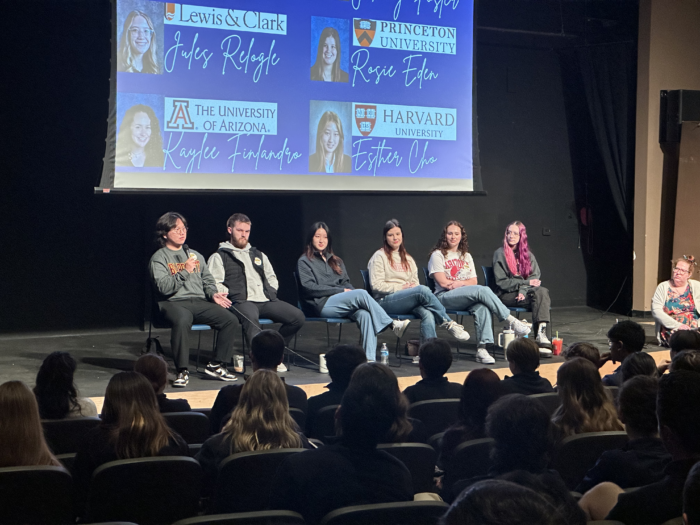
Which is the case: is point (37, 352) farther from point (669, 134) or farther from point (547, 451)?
point (669, 134)

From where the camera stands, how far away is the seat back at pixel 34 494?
5.89ft

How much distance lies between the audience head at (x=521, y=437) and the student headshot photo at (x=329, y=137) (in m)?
4.46

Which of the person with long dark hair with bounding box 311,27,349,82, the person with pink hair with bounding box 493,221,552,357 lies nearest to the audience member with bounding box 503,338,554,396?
the person with pink hair with bounding box 493,221,552,357

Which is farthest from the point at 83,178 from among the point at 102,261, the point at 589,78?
the point at 589,78

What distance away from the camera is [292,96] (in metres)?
5.95

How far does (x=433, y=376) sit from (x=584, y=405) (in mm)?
799

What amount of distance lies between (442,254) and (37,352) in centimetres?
319

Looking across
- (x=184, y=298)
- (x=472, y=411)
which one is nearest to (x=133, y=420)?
(x=472, y=411)

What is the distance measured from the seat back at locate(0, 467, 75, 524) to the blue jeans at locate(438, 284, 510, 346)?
4.06 meters

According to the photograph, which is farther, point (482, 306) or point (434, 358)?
point (482, 306)

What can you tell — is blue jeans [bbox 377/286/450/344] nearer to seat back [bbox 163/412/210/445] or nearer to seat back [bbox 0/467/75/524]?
seat back [bbox 163/412/210/445]

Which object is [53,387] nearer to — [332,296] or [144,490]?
[144,490]

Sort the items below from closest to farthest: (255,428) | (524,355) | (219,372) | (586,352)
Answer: (255,428)
(524,355)
(586,352)
(219,372)

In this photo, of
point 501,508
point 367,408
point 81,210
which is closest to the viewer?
point 501,508
